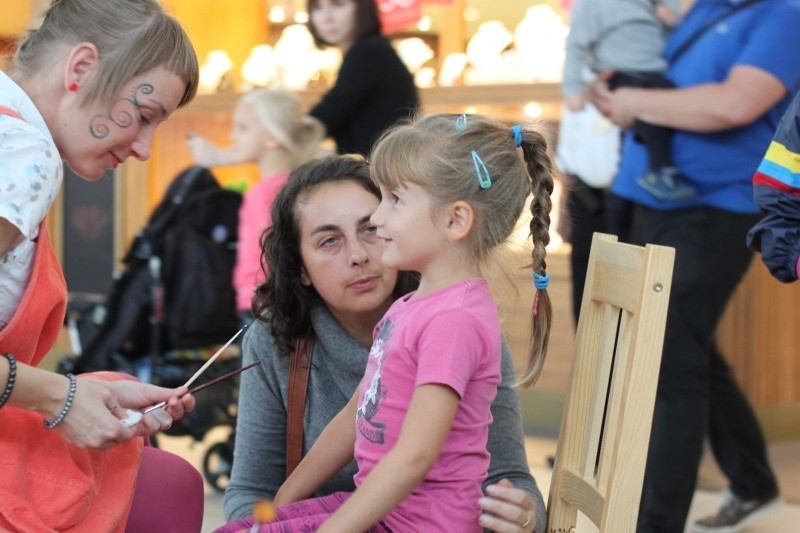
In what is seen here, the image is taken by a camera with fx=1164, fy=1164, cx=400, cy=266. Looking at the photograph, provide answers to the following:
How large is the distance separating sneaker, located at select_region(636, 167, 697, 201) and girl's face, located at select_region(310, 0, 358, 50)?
1.19 metres

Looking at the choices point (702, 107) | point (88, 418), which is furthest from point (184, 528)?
point (702, 107)

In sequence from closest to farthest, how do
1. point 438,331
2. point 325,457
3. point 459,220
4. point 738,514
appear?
point 438,331 < point 459,220 < point 325,457 < point 738,514

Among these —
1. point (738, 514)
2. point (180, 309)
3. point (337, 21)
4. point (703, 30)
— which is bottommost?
point (738, 514)

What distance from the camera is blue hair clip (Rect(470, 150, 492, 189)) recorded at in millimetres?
1604

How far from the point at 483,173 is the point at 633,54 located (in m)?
1.62

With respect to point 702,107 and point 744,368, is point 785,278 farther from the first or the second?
point 744,368

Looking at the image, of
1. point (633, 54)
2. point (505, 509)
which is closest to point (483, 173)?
point (505, 509)

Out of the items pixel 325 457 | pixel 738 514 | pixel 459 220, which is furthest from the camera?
pixel 738 514

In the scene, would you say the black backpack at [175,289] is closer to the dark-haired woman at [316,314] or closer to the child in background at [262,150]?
the child in background at [262,150]

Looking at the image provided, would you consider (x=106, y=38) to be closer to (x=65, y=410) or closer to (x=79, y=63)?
(x=79, y=63)

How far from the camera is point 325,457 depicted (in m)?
1.79

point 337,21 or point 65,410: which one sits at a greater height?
point 337,21

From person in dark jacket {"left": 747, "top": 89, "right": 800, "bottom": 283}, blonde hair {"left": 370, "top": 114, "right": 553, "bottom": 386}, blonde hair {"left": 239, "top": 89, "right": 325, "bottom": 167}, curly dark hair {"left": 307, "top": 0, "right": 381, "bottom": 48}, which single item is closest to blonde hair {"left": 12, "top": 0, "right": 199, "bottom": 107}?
blonde hair {"left": 370, "top": 114, "right": 553, "bottom": 386}

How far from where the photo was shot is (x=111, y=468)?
1.60 metres
